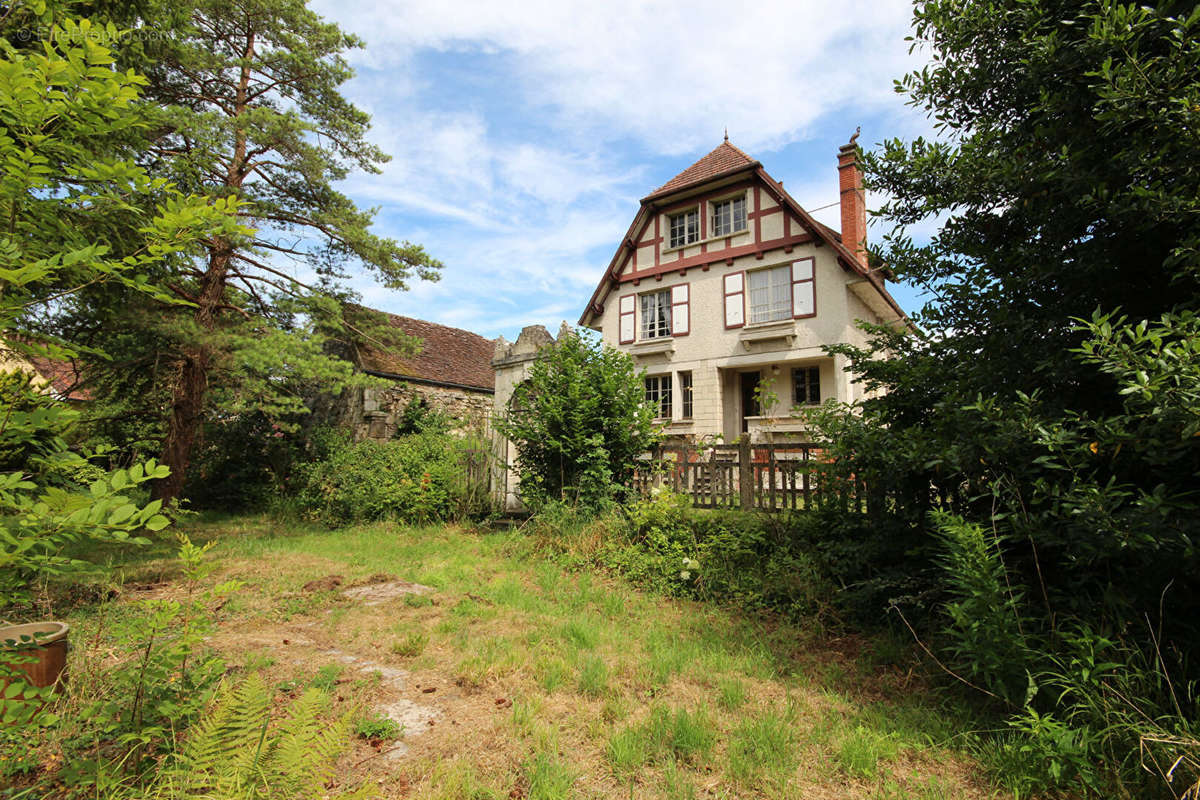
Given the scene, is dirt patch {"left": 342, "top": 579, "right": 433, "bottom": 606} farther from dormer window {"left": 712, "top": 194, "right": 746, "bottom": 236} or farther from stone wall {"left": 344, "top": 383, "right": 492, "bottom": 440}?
dormer window {"left": 712, "top": 194, "right": 746, "bottom": 236}

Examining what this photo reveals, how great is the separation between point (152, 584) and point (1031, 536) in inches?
323

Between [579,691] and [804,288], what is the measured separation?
569 inches

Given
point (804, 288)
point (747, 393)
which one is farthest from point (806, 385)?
point (804, 288)

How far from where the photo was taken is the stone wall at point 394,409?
12836 mm

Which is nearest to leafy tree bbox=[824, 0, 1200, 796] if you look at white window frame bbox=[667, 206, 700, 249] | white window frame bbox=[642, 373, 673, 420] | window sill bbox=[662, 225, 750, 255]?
window sill bbox=[662, 225, 750, 255]

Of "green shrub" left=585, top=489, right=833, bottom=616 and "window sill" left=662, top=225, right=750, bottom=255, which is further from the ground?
"window sill" left=662, top=225, right=750, bottom=255

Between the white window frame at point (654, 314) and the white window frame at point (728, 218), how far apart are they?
8.24 feet

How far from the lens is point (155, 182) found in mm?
1893

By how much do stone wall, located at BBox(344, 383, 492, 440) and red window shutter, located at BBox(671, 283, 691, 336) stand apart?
7.01 m

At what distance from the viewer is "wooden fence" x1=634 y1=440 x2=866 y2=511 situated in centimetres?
622

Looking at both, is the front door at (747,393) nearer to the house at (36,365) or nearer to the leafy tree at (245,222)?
the leafy tree at (245,222)

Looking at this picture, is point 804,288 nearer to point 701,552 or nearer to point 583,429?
point 583,429

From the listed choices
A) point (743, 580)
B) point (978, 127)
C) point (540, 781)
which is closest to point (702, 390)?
point (743, 580)

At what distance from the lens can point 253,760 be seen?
78.6 inches
